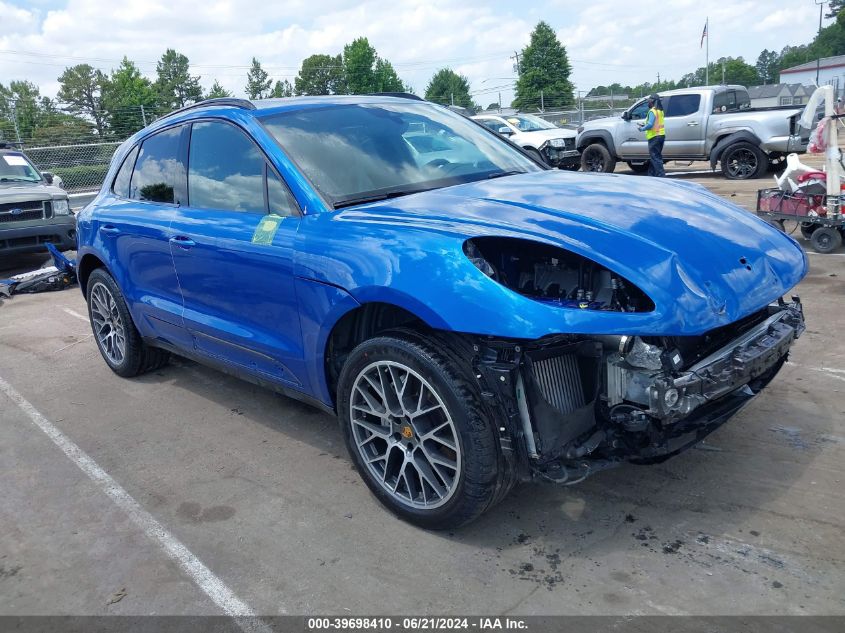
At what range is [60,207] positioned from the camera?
11211 mm

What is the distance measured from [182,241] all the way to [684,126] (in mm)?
14314

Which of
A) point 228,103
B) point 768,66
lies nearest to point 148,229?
point 228,103

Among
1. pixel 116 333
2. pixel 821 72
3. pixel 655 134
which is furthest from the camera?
pixel 821 72

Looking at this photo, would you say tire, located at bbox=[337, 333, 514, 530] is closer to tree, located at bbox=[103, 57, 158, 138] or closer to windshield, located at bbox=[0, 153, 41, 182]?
windshield, located at bbox=[0, 153, 41, 182]

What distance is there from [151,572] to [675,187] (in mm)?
3164

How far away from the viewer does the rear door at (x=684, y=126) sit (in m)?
15.8

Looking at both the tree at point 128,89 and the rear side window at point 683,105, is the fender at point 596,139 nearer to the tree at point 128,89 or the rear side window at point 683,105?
the rear side window at point 683,105

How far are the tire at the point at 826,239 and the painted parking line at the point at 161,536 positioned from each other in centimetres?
749

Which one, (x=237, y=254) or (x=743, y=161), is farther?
(x=743, y=161)

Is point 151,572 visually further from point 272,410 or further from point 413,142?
point 413,142

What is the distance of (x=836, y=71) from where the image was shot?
3420 inches

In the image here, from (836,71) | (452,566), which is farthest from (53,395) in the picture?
(836,71)

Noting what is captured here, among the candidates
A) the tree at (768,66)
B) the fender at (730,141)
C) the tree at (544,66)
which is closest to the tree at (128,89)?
the tree at (544,66)

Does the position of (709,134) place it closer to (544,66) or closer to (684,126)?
(684,126)
